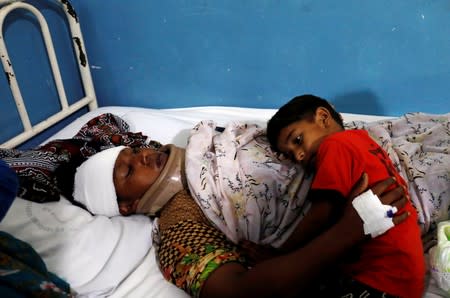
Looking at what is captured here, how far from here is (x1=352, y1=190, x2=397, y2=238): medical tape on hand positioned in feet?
2.81

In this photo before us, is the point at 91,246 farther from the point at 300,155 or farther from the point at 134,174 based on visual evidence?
the point at 300,155

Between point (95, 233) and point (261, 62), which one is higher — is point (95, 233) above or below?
below

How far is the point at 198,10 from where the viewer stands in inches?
66.5

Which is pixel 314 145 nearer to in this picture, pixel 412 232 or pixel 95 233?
pixel 412 232

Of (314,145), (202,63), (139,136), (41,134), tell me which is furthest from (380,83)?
(41,134)

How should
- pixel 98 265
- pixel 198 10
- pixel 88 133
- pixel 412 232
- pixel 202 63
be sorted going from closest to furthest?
pixel 412 232, pixel 98 265, pixel 88 133, pixel 198 10, pixel 202 63

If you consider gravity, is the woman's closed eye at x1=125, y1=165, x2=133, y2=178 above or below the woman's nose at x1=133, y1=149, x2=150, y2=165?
below

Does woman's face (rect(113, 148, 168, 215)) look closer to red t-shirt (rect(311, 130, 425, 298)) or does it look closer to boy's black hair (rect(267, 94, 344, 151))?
boy's black hair (rect(267, 94, 344, 151))

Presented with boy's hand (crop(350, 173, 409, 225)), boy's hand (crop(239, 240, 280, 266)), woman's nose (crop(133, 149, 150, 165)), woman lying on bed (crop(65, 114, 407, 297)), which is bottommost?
boy's hand (crop(239, 240, 280, 266))

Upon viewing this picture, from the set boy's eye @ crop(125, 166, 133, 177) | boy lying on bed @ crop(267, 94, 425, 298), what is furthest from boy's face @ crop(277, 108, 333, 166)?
boy's eye @ crop(125, 166, 133, 177)

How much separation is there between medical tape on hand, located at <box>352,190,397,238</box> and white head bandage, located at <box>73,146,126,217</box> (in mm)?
777

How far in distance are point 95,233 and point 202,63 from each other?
1005 mm

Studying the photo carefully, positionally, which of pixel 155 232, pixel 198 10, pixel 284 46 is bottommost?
pixel 155 232

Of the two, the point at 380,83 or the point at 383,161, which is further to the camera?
the point at 380,83
